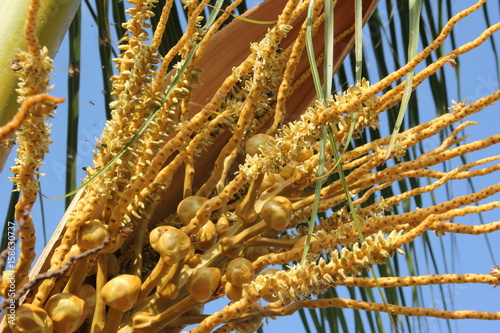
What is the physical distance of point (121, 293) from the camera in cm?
54

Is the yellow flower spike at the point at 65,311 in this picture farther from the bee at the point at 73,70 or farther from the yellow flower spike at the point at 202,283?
the bee at the point at 73,70

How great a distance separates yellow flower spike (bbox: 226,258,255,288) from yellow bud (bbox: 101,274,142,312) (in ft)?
0.27

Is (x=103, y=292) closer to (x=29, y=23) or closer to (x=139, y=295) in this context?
(x=139, y=295)

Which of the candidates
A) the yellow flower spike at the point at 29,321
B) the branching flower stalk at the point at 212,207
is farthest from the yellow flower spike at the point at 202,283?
the yellow flower spike at the point at 29,321

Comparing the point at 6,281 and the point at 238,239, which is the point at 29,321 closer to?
the point at 6,281

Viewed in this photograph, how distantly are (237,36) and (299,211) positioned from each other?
21cm

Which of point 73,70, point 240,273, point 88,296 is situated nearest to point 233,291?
point 240,273

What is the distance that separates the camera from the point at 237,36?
0.70 metres

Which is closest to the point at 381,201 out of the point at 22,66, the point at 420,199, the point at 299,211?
the point at 299,211

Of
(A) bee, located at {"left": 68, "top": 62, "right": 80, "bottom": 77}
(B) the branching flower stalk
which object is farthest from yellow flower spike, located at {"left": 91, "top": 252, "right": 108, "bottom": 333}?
(A) bee, located at {"left": 68, "top": 62, "right": 80, "bottom": 77}

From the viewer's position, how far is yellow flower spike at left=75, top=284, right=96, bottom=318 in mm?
560

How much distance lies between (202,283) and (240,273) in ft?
0.12

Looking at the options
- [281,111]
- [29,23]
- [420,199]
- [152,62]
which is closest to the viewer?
[29,23]

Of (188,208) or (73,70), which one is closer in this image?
(188,208)
